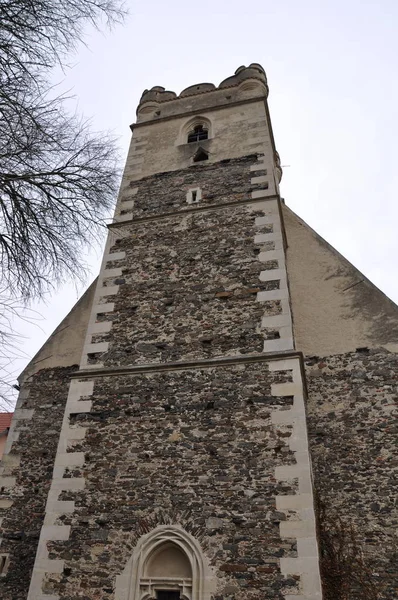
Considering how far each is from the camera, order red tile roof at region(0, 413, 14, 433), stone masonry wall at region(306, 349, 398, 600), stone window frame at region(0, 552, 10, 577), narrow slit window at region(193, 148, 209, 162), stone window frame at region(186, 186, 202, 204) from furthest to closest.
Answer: red tile roof at region(0, 413, 14, 433), narrow slit window at region(193, 148, 209, 162), stone window frame at region(186, 186, 202, 204), stone window frame at region(0, 552, 10, 577), stone masonry wall at region(306, 349, 398, 600)

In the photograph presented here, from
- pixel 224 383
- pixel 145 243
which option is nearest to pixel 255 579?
pixel 224 383

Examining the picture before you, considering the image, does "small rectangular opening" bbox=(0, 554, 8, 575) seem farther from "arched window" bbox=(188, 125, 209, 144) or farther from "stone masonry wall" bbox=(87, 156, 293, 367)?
"arched window" bbox=(188, 125, 209, 144)

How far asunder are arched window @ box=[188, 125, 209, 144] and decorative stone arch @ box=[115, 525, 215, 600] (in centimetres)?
828

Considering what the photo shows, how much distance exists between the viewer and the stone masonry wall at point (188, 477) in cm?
570

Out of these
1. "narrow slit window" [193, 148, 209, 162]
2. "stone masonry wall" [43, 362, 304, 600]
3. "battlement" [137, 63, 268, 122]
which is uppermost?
"battlement" [137, 63, 268, 122]

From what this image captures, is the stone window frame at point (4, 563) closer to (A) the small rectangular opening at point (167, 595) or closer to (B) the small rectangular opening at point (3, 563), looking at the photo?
(B) the small rectangular opening at point (3, 563)

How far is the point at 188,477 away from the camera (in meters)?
6.30

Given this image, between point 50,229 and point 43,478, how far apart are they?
441 cm

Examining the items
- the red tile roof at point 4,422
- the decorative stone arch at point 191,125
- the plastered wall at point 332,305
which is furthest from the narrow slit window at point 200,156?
the red tile roof at point 4,422

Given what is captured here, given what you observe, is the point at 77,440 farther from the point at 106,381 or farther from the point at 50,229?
the point at 50,229

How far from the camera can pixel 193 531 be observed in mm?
5914

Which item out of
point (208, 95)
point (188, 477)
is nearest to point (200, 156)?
point (208, 95)

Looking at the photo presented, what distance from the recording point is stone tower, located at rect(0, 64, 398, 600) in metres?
5.87

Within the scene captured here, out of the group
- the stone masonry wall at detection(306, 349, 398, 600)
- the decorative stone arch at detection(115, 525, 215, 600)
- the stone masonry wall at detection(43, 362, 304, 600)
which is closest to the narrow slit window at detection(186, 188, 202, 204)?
the stone masonry wall at detection(306, 349, 398, 600)
